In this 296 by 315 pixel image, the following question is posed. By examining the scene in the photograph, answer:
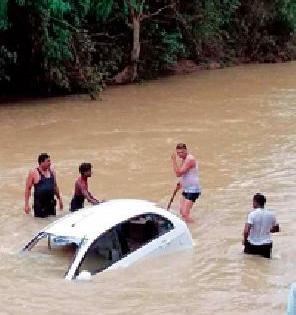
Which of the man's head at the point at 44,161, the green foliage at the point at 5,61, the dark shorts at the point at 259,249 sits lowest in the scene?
the dark shorts at the point at 259,249

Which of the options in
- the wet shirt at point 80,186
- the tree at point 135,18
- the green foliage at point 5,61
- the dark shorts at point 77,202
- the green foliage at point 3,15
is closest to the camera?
the wet shirt at point 80,186

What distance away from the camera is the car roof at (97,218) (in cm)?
1025

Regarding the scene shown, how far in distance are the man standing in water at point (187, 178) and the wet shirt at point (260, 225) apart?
240cm

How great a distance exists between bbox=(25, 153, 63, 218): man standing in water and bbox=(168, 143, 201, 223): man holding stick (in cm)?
214

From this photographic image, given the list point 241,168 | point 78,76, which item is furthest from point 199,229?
point 78,76

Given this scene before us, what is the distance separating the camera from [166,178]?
1736cm

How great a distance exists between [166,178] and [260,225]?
6.24m

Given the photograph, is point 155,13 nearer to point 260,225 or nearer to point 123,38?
point 123,38

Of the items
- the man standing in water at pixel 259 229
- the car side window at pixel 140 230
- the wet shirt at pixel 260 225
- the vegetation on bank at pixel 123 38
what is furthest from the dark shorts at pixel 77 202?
the vegetation on bank at pixel 123 38

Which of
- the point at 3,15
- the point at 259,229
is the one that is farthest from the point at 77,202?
the point at 3,15

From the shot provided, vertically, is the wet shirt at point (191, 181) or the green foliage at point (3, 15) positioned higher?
the green foliage at point (3, 15)

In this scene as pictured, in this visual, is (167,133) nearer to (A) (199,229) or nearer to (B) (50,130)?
(B) (50,130)

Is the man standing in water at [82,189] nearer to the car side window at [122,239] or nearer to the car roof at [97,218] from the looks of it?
the car roof at [97,218]

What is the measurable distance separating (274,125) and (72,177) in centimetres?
908
